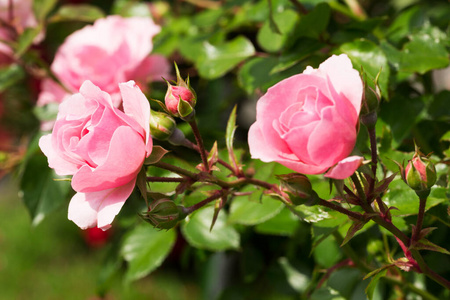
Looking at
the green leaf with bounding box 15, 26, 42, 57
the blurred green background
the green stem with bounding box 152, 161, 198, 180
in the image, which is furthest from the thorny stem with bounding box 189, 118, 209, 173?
the blurred green background

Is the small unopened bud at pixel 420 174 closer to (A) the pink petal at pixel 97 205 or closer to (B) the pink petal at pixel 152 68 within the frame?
(A) the pink petal at pixel 97 205

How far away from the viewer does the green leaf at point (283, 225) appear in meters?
0.70

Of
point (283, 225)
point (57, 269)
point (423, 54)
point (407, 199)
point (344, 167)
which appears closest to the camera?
point (344, 167)

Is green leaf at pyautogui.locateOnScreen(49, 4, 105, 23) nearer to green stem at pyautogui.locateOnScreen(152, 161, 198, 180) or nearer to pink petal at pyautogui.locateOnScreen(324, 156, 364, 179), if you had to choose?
green stem at pyautogui.locateOnScreen(152, 161, 198, 180)

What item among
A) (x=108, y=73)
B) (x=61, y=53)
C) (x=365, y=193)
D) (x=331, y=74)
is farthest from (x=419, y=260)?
(x=61, y=53)

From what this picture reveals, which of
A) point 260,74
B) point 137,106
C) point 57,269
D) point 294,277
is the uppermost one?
point 137,106

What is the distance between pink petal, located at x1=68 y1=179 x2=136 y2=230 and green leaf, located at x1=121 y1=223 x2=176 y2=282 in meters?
0.34

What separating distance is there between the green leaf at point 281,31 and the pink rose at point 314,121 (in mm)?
276

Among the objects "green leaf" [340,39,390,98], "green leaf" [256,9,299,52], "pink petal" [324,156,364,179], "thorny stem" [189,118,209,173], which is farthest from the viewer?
"green leaf" [256,9,299,52]

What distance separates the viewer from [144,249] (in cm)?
79

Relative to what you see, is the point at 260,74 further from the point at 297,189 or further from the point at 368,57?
the point at 297,189

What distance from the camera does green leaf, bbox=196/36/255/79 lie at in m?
0.72

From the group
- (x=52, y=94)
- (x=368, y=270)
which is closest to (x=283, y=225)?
(x=368, y=270)

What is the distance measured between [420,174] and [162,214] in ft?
0.66
